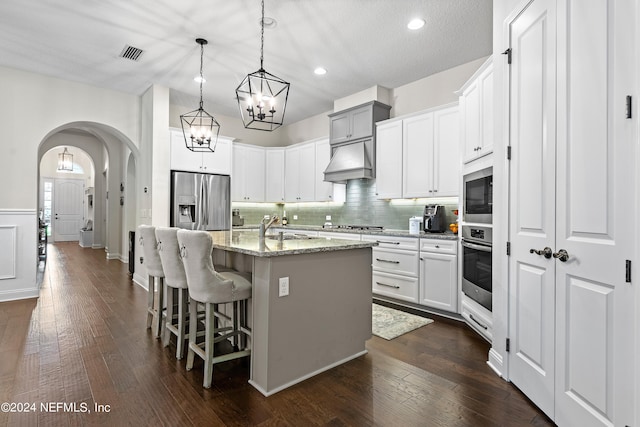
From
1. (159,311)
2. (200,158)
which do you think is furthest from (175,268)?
(200,158)

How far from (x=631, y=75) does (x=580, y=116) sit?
297 millimetres

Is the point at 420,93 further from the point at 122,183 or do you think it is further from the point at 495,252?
the point at 122,183

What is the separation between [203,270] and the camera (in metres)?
2.28

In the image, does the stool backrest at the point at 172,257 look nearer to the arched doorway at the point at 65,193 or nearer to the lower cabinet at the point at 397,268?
the lower cabinet at the point at 397,268

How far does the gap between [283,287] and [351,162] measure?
10.6 feet

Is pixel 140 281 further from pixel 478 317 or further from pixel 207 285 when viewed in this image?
pixel 478 317

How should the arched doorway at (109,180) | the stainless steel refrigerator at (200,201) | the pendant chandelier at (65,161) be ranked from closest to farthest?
the stainless steel refrigerator at (200,201)
the arched doorway at (109,180)
the pendant chandelier at (65,161)

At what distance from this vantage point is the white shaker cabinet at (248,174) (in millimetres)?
6336

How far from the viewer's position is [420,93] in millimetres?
4816

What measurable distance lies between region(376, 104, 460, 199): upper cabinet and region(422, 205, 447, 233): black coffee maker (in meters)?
0.18

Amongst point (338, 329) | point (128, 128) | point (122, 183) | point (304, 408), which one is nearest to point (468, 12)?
point (338, 329)

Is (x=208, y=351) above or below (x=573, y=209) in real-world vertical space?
below

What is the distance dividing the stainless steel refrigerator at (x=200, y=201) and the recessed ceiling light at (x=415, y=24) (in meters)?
3.83

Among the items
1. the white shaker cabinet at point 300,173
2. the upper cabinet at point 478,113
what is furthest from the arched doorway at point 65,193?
the upper cabinet at point 478,113
